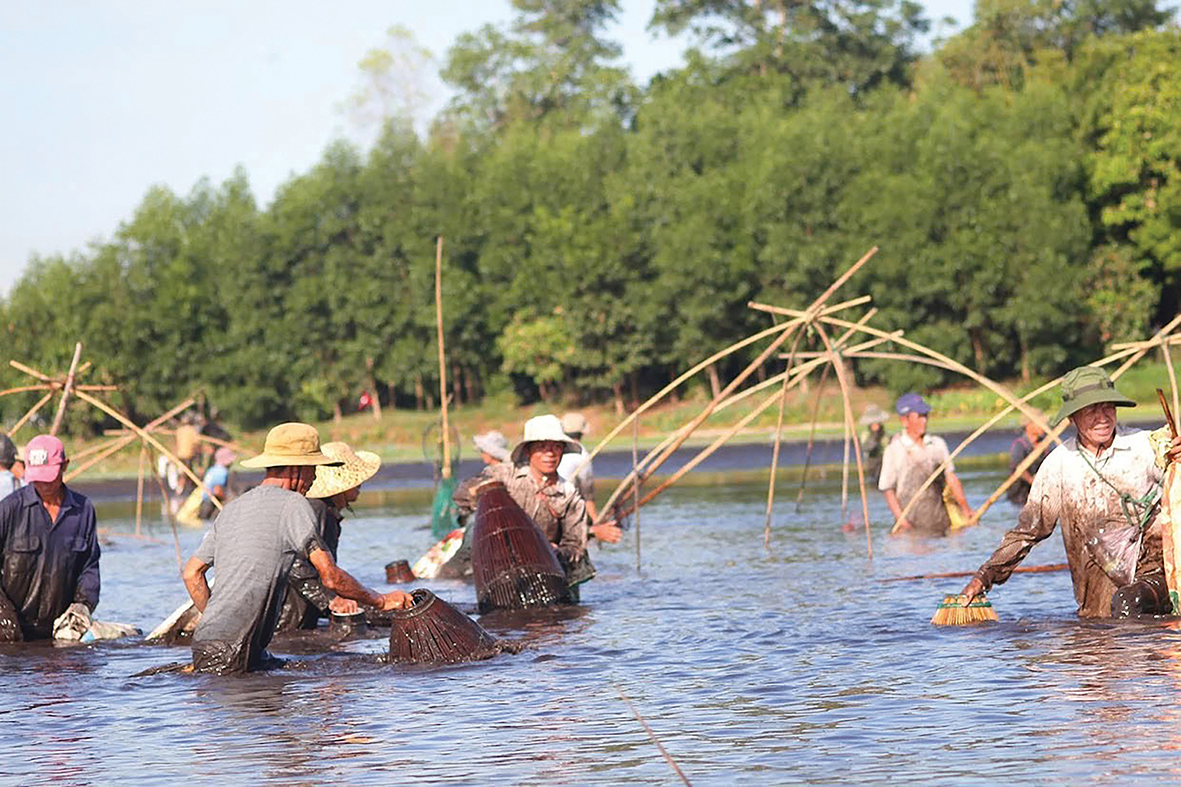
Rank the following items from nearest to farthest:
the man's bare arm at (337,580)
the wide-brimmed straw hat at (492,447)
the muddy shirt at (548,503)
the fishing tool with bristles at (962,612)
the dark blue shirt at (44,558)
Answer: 1. the man's bare arm at (337,580)
2. the fishing tool with bristles at (962,612)
3. the dark blue shirt at (44,558)
4. the muddy shirt at (548,503)
5. the wide-brimmed straw hat at (492,447)

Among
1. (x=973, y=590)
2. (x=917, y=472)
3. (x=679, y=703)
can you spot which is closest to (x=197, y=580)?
(x=679, y=703)

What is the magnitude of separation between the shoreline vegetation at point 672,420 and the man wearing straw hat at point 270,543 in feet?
79.0

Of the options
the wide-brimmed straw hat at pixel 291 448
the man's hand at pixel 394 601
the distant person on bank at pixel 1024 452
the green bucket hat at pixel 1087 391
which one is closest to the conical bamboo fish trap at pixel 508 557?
the man's hand at pixel 394 601

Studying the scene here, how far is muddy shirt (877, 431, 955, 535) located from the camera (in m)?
15.9

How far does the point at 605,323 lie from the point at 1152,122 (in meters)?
14.7

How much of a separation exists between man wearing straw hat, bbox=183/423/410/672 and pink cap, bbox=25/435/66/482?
1.90 meters

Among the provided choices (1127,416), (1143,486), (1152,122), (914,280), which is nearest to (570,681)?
(1143,486)

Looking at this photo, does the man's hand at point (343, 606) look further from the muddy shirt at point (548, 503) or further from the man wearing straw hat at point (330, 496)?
the muddy shirt at point (548, 503)

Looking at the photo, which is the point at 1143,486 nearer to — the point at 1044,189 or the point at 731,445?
the point at 731,445

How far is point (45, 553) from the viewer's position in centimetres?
1068

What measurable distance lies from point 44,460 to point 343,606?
2442 mm

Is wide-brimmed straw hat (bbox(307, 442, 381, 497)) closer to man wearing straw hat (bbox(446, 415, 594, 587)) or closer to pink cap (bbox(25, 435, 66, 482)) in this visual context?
pink cap (bbox(25, 435, 66, 482))

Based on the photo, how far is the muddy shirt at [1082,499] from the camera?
9.18m

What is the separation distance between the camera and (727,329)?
49156 millimetres
